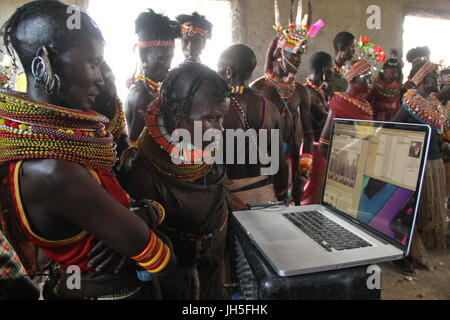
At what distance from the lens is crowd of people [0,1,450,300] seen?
70 cm

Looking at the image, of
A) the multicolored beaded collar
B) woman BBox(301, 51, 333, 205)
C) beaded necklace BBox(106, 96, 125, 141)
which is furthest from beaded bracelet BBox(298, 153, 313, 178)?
beaded necklace BBox(106, 96, 125, 141)

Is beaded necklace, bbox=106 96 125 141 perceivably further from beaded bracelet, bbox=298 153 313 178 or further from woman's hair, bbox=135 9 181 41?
beaded bracelet, bbox=298 153 313 178

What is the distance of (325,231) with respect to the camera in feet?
3.24

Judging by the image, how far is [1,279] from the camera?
0.65 meters

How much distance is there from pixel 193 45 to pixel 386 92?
282 centimetres

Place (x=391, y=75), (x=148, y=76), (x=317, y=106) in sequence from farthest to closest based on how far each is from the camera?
(x=391, y=75), (x=317, y=106), (x=148, y=76)

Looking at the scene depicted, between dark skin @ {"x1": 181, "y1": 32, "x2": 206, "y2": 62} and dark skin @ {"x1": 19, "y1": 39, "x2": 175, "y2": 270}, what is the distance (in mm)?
1877

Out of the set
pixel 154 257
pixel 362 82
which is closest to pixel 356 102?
pixel 362 82

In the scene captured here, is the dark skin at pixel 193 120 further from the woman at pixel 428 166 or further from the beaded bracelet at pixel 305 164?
the woman at pixel 428 166

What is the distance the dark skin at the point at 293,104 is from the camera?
2781 millimetres

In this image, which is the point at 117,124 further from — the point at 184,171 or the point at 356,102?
the point at 356,102
